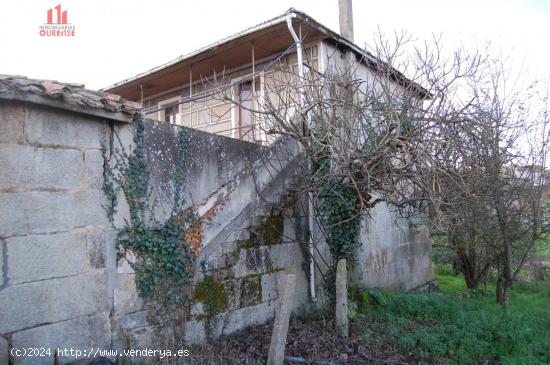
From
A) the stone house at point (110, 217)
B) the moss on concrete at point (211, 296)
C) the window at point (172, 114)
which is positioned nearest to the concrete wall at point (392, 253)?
the stone house at point (110, 217)

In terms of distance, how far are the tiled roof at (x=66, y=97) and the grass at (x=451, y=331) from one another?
13.3 feet

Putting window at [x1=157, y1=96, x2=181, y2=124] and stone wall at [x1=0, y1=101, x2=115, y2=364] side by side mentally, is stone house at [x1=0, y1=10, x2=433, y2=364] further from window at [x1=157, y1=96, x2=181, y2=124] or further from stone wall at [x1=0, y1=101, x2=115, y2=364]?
window at [x1=157, y1=96, x2=181, y2=124]

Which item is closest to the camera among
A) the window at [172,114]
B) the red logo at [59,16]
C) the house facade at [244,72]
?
the house facade at [244,72]

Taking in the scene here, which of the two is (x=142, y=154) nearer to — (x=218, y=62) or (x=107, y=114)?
(x=107, y=114)

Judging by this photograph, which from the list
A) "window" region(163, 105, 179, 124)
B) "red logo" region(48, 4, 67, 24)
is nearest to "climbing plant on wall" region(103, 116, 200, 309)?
"window" region(163, 105, 179, 124)

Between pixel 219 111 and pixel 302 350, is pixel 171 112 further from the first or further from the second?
pixel 302 350

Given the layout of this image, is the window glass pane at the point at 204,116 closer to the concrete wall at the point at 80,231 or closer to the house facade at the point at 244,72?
the house facade at the point at 244,72

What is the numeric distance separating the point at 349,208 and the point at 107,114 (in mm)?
3462

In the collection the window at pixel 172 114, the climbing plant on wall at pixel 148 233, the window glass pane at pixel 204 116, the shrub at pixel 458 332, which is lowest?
the shrub at pixel 458 332

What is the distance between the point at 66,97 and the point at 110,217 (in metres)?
1.22

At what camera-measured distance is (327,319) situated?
19.3 feet

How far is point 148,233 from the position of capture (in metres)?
4.23

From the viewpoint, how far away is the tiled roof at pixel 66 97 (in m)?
3.23

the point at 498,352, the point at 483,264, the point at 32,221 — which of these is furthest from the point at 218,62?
the point at 483,264
